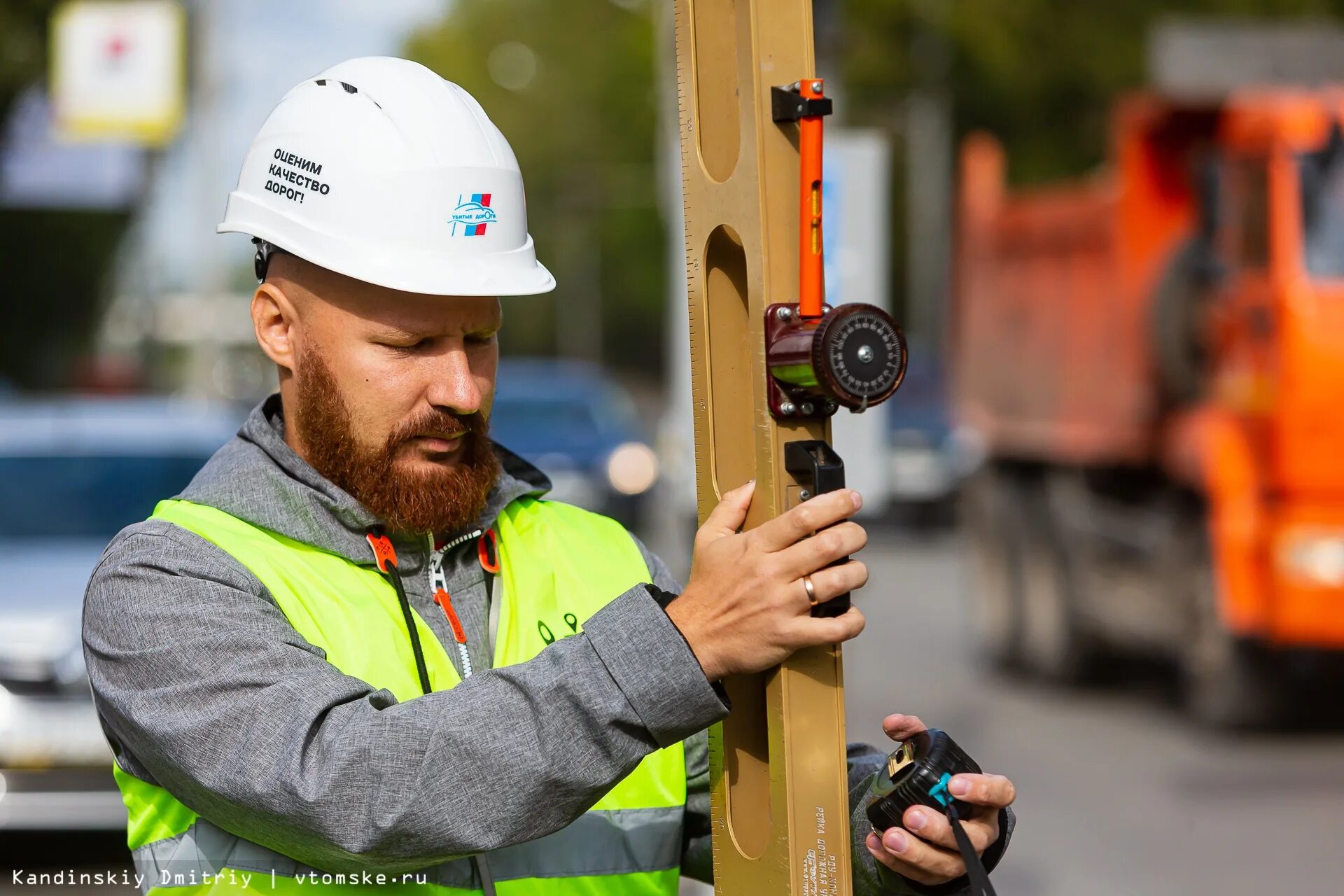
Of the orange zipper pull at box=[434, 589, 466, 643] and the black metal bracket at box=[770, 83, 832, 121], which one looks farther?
the orange zipper pull at box=[434, 589, 466, 643]

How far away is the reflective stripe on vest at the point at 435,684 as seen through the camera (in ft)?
7.57

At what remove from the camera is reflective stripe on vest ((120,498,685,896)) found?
2307 millimetres

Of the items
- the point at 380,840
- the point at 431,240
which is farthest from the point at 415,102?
the point at 380,840

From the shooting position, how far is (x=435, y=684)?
2375 millimetres

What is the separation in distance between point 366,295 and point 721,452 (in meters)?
0.57

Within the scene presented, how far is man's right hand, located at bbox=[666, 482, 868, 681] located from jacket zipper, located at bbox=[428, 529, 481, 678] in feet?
1.54

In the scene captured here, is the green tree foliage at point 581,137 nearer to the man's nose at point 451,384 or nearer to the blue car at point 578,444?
the blue car at point 578,444

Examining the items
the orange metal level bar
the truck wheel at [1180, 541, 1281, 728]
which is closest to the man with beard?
the orange metal level bar

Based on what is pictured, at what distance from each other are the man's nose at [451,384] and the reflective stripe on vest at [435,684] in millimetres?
237

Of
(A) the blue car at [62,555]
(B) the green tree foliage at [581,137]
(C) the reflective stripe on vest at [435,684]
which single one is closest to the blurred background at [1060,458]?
(A) the blue car at [62,555]

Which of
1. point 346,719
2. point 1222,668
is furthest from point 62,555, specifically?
point 346,719

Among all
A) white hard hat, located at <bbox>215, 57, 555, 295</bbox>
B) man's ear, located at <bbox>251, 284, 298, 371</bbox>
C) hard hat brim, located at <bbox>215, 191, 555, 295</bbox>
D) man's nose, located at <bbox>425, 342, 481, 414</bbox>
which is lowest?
man's nose, located at <bbox>425, 342, 481, 414</bbox>

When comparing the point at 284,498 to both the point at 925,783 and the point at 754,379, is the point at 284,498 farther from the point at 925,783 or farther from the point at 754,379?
the point at 925,783

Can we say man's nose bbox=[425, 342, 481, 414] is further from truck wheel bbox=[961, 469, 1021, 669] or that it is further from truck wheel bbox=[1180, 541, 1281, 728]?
truck wheel bbox=[961, 469, 1021, 669]
